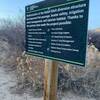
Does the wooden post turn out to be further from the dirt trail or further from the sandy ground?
the dirt trail

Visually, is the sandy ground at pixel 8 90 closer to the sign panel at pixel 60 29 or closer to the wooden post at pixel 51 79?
the sign panel at pixel 60 29

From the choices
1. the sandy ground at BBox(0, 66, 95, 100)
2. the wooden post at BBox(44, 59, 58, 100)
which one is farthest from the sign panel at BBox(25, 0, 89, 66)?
the sandy ground at BBox(0, 66, 95, 100)

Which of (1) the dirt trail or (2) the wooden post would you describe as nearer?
(2) the wooden post

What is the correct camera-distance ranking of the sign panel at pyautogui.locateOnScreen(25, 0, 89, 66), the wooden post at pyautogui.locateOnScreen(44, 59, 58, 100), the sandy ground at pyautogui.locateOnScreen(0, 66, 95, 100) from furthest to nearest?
the sandy ground at pyautogui.locateOnScreen(0, 66, 95, 100) → the wooden post at pyautogui.locateOnScreen(44, 59, 58, 100) → the sign panel at pyautogui.locateOnScreen(25, 0, 89, 66)

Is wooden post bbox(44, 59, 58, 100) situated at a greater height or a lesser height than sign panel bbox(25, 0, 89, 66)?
lesser

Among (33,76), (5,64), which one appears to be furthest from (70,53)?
(5,64)

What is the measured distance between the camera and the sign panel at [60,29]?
3.83 meters

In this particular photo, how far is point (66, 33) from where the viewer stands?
13.4 feet

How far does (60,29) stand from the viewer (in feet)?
13.9

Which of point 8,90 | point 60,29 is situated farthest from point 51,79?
point 8,90

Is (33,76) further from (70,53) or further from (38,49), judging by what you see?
(70,53)

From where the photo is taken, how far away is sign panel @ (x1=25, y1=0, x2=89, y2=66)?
383 cm

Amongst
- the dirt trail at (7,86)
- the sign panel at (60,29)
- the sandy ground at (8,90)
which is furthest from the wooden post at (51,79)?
the dirt trail at (7,86)

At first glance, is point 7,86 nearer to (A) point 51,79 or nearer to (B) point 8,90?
(B) point 8,90
